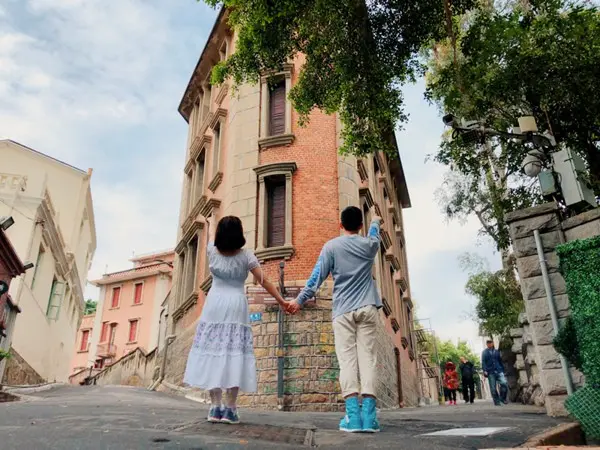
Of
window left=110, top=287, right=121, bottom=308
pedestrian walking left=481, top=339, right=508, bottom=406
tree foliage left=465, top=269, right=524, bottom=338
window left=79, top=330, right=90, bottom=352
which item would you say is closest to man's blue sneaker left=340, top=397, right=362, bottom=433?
pedestrian walking left=481, top=339, right=508, bottom=406

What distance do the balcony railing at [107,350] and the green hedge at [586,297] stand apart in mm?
45043

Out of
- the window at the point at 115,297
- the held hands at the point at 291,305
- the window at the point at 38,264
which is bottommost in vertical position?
the held hands at the point at 291,305

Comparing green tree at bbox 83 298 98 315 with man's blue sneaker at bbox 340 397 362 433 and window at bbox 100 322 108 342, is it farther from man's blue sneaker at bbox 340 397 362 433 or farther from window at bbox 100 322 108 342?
man's blue sneaker at bbox 340 397 362 433

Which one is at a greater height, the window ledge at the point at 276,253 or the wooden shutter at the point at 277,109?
the wooden shutter at the point at 277,109

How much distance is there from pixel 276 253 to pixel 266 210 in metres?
1.55

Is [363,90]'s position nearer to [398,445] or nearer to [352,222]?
[352,222]

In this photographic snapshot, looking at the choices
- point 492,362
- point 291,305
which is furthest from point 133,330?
point 291,305

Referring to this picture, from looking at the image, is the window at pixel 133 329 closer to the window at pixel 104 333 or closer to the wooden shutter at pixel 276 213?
the window at pixel 104 333

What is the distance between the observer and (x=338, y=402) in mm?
12469

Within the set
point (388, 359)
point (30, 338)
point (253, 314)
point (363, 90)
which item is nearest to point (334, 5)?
point (363, 90)

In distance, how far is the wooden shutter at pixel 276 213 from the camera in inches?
587

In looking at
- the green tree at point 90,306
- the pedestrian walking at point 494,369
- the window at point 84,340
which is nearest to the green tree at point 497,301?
the pedestrian walking at point 494,369

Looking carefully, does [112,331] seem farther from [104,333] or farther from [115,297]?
[115,297]

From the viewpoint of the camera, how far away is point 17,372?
20.2 metres
